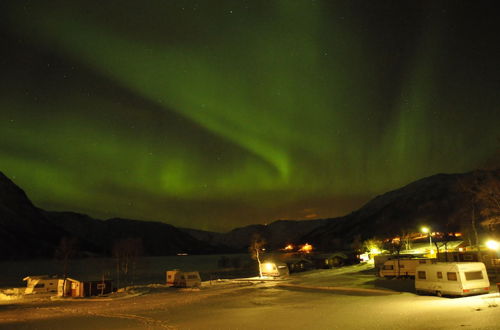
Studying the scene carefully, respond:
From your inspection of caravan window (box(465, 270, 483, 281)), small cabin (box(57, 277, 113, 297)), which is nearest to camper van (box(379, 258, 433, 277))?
caravan window (box(465, 270, 483, 281))

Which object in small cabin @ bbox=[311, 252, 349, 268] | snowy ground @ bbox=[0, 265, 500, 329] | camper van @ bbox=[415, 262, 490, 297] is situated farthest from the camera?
small cabin @ bbox=[311, 252, 349, 268]

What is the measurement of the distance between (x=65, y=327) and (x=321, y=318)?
515 inches

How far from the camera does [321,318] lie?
20.7 metres

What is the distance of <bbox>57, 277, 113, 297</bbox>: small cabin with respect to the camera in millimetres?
43781

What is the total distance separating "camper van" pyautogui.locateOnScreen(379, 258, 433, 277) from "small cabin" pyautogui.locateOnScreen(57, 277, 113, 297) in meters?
29.0

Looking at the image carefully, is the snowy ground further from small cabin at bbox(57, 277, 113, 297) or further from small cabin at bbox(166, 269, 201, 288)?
small cabin at bbox(166, 269, 201, 288)

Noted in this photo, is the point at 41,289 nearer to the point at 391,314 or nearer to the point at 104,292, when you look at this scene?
the point at 104,292

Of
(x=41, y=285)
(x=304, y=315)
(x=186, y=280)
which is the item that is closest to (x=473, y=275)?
(x=304, y=315)

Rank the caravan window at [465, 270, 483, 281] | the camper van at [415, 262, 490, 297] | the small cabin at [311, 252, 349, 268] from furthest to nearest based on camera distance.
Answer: the small cabin at [311, 252, 349, 268], the caravan window at [465, 270, 483, 281], the camper van at [415, 262, 490, 297]

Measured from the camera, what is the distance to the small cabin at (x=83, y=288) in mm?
43781

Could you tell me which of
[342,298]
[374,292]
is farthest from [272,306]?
[374,292]

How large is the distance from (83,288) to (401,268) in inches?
1247

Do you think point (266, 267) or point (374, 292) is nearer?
point (374, 292)

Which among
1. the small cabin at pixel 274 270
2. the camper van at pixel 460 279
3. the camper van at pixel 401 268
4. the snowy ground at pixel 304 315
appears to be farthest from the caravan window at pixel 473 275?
the small cabin at pixel 274 270
